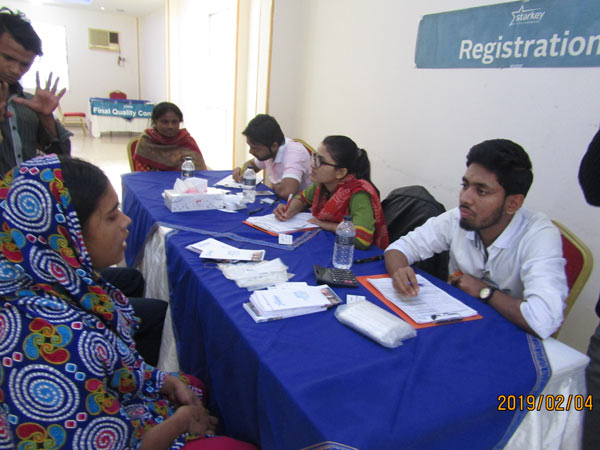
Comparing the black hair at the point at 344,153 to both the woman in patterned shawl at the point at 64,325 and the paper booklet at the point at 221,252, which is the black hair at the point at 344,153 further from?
the woman in patterned shawl at the point at 64,325

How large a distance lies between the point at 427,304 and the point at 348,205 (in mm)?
798

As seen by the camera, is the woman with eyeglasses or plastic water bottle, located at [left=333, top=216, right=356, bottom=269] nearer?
plastic water bottle, located at [left=333, top=216, right=356, bottom=269]

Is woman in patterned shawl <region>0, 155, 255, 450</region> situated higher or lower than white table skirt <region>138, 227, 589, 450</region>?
higher

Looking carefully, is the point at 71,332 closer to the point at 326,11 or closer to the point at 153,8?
the point at 326,11

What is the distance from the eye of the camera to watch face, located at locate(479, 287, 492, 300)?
4.42ft

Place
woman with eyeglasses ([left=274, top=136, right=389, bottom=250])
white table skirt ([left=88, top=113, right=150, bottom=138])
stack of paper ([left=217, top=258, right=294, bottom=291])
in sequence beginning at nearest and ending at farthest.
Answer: stack of paper ([left=217, top=258, right=294, bottom=291]) → woman with eyeglasses ([left=274, top=136, right=389, bottom=250]) → white table skirt ([left=88, top=113, right=150, bottom=138])

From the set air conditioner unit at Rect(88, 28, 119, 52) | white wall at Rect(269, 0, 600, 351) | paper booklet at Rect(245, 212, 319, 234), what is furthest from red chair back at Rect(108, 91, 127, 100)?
paper booklet at Rect(245, 212, 319, 234)

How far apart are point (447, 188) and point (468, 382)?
5.89 ft

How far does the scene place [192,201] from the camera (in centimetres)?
219

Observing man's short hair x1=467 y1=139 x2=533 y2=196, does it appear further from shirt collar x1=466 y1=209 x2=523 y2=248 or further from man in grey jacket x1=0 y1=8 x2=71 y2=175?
man in grey jacket x1=0 y1=8 x2=71 y2=175

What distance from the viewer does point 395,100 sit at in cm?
Answer: 289

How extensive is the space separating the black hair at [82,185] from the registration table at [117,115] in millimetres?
8913
